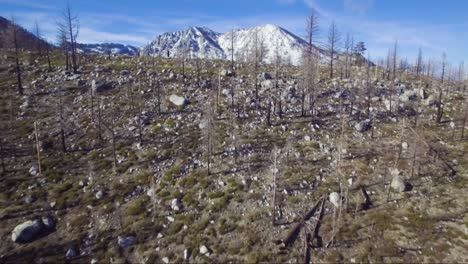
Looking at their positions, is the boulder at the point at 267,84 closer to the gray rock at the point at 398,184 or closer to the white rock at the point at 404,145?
the white rock at the point at 404,145

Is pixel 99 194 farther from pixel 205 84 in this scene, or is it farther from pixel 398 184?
pixel 205 84

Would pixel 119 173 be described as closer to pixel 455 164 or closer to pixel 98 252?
pixel 98 252

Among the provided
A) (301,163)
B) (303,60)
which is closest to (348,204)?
(301,163)

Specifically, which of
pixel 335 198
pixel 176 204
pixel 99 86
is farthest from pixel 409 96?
pixel 99 86

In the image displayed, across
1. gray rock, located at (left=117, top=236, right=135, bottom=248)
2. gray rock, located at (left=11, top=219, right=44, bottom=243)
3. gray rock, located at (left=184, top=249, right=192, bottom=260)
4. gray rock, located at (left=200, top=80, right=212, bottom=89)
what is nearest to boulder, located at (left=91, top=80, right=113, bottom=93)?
gray rock, located at (left=200, top=80, right=212, bottom=89)

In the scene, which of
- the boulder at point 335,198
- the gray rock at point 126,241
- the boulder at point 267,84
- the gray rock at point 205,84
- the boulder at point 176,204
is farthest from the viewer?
the gray rock at point 205,84

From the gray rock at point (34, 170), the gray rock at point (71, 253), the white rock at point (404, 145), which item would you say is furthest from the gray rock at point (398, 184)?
the gray rock at point (34, 170)
